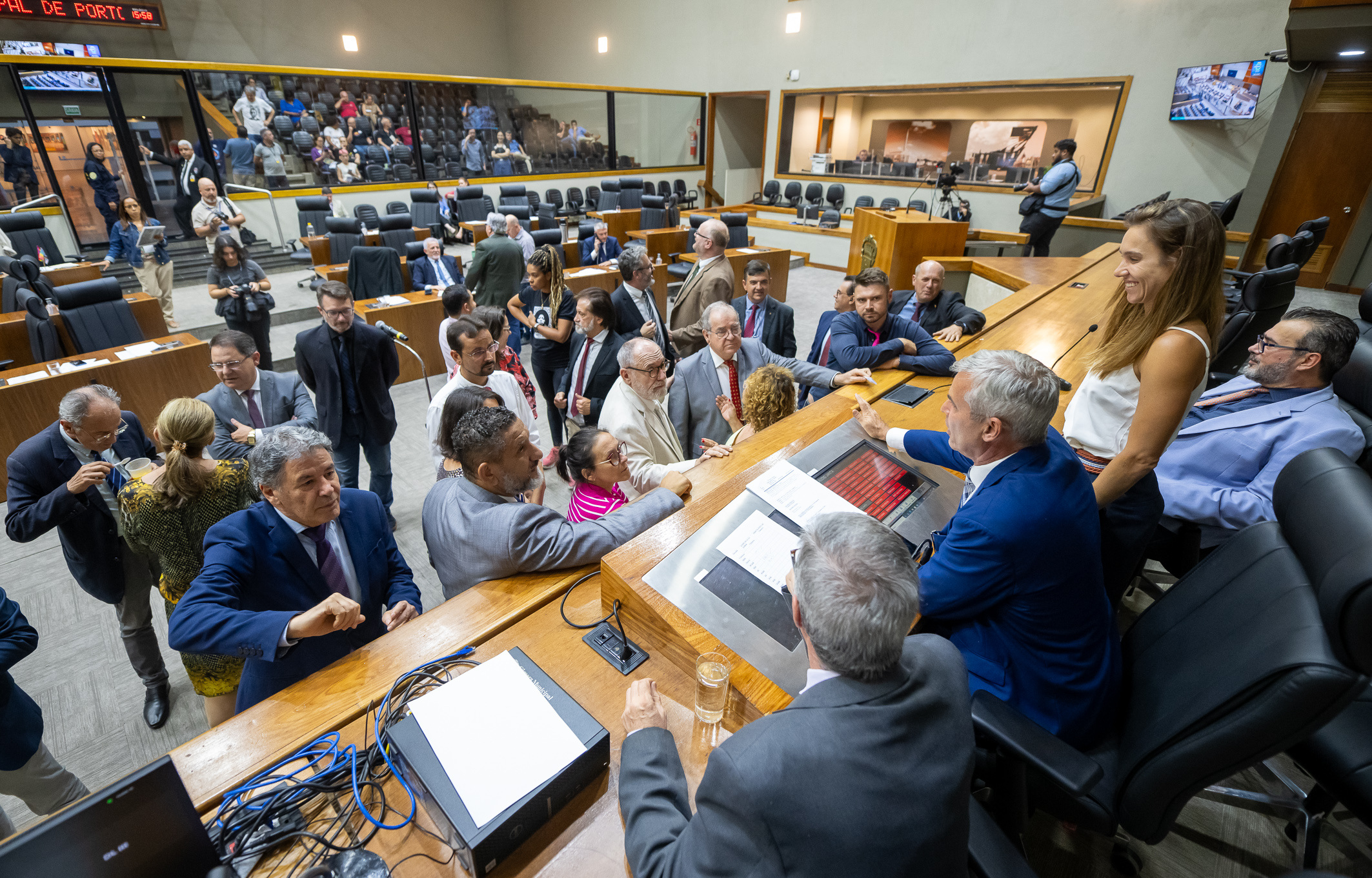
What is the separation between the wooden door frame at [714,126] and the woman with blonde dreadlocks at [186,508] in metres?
13.2

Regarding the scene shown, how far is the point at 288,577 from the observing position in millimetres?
1711

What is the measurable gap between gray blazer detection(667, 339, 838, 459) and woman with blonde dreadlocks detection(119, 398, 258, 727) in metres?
1.81

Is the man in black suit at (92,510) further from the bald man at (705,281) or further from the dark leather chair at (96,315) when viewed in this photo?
the dark leather chair at (96,315)

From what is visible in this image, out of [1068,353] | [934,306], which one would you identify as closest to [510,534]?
[1068,353]

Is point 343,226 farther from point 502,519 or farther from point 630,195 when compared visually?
point 502,519

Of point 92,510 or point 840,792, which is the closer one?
point 840,792

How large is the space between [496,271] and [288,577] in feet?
13.3

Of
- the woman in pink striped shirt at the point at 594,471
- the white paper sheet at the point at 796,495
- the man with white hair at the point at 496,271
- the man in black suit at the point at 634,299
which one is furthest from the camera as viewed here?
the man with white hair at the point at 496,271

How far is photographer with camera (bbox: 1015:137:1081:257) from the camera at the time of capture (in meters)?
7.27

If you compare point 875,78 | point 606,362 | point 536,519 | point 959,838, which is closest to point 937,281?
point 606,362

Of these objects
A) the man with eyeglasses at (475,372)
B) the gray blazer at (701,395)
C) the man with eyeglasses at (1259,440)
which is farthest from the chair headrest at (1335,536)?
the man with eyeglasses at (475,372)

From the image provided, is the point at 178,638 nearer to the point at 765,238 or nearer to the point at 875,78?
the point at 765,238

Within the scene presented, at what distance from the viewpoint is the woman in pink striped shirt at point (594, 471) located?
214cm

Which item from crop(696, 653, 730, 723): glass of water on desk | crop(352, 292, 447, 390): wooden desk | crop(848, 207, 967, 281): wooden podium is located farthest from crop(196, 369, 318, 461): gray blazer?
crop(848, 207, 967, 281): wooden podium
